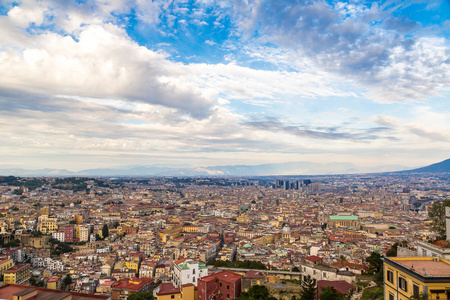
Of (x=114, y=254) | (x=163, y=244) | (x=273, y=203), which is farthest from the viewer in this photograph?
(x=273, y=203)

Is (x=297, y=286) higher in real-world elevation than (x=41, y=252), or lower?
higher

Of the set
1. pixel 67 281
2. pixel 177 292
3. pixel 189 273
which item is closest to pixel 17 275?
pixel 67 281

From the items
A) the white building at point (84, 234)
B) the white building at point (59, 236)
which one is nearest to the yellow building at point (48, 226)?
the white building at point (59, 236)

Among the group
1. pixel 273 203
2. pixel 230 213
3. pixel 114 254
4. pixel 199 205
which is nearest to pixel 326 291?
pixel 114 254

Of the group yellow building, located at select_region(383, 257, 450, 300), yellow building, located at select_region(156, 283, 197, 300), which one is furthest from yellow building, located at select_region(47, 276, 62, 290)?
yellow building, located at select_region(383, 257, 450, 300)

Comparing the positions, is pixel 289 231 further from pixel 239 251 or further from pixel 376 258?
pixel 376 258
